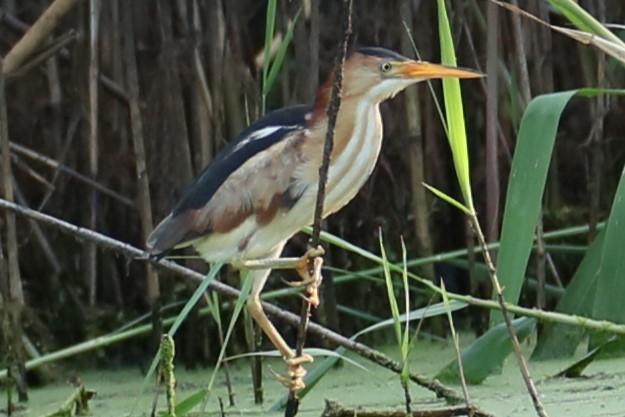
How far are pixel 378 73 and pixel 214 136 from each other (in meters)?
0.92

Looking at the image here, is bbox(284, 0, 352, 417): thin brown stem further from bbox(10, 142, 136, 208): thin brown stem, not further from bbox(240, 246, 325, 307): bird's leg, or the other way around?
bbox(10, 142, 136, 208): thin brown stem

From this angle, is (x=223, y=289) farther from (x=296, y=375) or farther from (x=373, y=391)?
(x=373, y=391)

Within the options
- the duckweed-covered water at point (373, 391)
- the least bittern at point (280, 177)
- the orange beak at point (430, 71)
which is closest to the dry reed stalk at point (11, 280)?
the duckweed-covered water at point (373, 391)

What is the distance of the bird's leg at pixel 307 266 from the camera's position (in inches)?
67.9

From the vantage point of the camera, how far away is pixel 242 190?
7.00 feet

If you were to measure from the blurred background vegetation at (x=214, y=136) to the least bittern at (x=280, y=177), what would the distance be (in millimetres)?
648

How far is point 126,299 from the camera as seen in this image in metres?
3.12

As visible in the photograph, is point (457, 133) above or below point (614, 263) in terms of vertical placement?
above

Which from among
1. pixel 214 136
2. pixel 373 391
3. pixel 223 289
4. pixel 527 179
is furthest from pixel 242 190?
pixel 214 136

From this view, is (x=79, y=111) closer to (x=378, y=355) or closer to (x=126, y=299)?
(x=126, y=299)

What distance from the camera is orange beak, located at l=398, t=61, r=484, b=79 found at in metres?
1.91

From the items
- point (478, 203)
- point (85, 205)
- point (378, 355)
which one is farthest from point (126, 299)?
point (378, 355)

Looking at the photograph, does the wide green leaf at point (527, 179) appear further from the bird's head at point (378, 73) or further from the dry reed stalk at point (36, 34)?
the dry reed stalk at point (36, 34)

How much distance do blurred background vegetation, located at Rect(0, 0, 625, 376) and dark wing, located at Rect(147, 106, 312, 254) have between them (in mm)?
669
